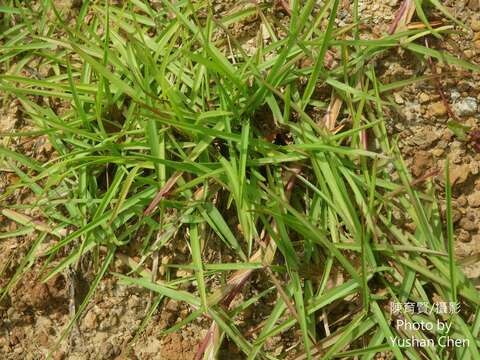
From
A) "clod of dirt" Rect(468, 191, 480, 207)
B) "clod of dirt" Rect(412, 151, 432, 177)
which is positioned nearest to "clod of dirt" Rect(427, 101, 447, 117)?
"clod of dirt" Rect(412, 151, 432, 177)

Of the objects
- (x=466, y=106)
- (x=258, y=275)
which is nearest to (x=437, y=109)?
(x=466, y=106)

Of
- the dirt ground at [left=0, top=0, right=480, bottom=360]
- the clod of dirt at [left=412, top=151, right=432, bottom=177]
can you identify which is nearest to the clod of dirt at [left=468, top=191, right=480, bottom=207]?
the dirt ground at [left=0, top=0, right=480, bottom=360]

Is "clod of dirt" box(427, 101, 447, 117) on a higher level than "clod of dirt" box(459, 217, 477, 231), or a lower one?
higher

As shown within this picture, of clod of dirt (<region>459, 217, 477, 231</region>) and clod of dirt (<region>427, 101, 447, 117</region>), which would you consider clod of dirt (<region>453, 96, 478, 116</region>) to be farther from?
clod of dirt (<region>459, 217, 477, 231</region>)

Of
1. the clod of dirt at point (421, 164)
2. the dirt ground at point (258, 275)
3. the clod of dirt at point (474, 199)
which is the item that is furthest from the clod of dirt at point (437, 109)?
the clod of dirt at point (474, 199)

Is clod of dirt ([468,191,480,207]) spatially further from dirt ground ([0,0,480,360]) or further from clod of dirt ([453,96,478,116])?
clod of dirt ([453,96,478,116])

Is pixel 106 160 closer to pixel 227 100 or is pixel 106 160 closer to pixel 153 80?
pixel 153 80

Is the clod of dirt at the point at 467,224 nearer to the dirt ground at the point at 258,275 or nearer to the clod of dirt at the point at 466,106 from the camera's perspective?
the dirt ground at the point at 258,275
